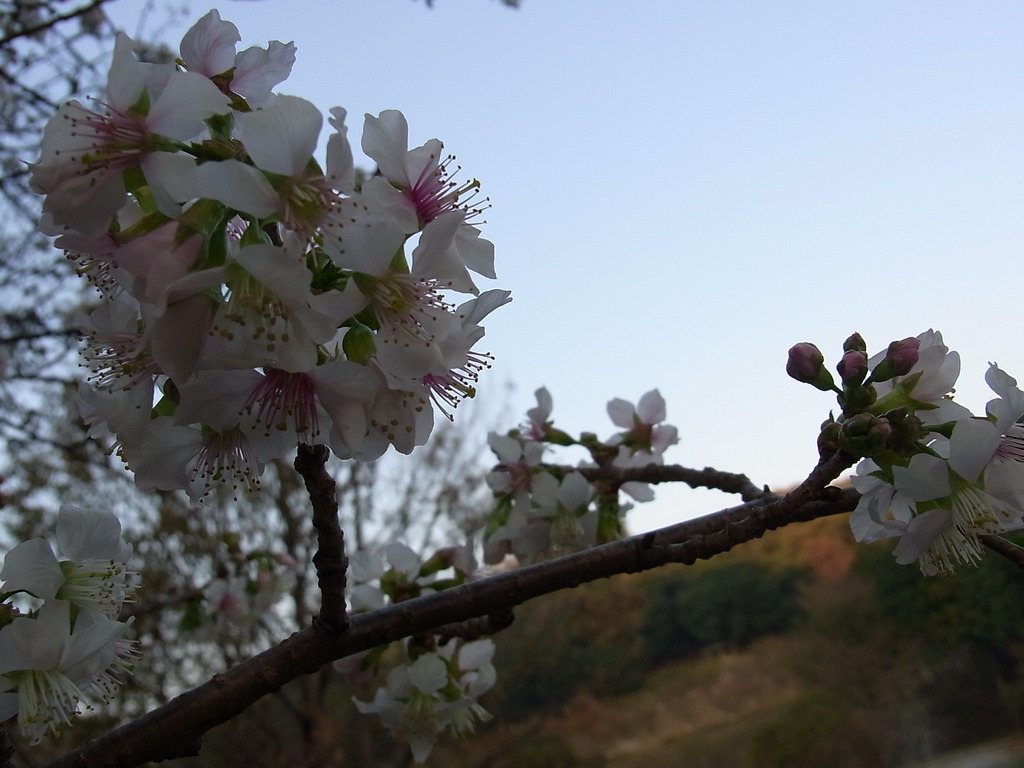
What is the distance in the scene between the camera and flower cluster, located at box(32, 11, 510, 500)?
667 millimetres

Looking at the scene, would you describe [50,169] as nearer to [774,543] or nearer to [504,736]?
[504,736]

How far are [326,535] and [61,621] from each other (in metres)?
0.35

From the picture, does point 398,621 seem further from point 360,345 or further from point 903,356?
point 903,356

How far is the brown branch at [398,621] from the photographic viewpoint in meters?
0.94

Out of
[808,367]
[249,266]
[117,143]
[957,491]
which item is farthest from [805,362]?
[117,143]

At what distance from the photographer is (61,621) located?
0.96 metres

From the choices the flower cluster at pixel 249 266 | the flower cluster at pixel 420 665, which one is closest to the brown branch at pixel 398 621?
the flower cluster at pixel 249 266

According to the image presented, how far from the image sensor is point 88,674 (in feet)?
3.25

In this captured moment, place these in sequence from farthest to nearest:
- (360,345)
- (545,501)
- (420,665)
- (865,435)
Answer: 1. (545,501)
2. (420,665)
3. (865,435)
4. (360,345)

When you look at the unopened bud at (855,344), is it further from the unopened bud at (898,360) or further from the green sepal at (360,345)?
the green sepal at (360,345)

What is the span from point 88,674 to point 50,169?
635 mm

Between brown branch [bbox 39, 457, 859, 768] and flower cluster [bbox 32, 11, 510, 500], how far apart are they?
0.29 metres

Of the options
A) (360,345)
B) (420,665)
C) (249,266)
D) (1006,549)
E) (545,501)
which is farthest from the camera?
(545,501)

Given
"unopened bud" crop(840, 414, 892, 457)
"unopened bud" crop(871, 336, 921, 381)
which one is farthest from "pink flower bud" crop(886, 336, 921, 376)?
"unopened bud" crop(840, 414, 892, 457)
